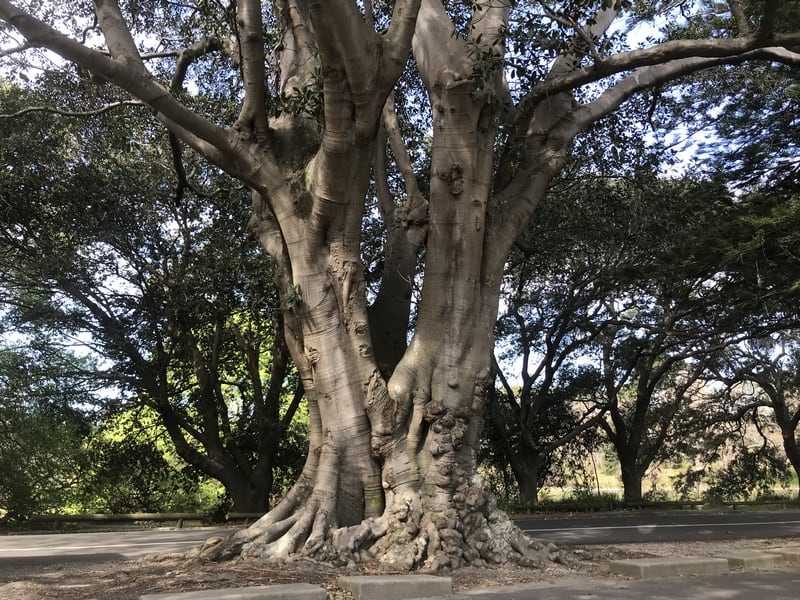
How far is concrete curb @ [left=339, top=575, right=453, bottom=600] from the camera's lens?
558cm

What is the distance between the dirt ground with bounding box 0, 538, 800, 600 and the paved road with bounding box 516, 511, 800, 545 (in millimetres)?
3868

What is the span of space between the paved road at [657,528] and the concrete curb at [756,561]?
10.9 feet

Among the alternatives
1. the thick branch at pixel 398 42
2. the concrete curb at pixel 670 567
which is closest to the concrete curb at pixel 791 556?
the concrete curb at pixel 670 567

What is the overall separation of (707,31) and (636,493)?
567 inches

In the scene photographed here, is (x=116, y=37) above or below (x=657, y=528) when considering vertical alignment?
above

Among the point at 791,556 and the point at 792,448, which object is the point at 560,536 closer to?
the point at 791,556

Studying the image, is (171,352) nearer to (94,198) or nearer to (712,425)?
(94,198)

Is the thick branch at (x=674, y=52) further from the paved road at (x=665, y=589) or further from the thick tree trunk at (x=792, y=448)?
the thick tree trunk at (x=792, y=448)

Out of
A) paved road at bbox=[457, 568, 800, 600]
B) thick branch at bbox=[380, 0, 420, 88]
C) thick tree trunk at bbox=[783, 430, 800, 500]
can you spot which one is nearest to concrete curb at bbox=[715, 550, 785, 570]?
paved road at bbox=[457, 568, 800, 600]

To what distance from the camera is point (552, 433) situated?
77.4 ft

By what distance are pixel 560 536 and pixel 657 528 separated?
2.87m

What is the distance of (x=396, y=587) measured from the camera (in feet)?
18.5

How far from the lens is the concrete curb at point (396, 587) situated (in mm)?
5582

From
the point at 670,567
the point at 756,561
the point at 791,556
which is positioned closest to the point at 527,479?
the point at 791,556
